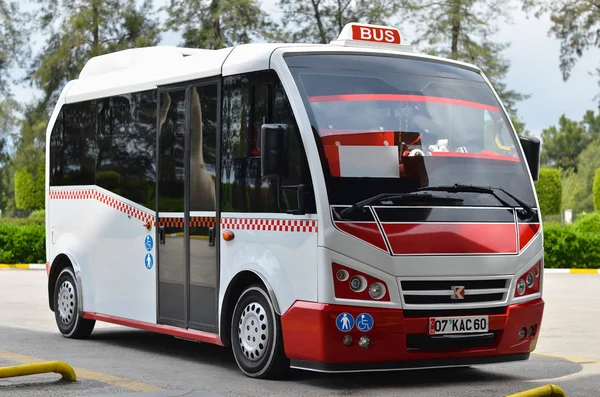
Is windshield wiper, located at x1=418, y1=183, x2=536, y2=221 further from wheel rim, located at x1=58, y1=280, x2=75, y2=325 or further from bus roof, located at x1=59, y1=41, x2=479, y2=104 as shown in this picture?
wheel rim, located at x1=58, y1=280, x2=75, y2=325

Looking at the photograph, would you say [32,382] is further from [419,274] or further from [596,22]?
[596,22]

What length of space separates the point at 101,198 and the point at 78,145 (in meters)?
1.02

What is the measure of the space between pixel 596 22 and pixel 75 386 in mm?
34225

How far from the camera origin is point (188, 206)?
34.9ft

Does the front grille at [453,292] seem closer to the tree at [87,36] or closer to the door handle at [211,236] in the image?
the door handle at [211,236]

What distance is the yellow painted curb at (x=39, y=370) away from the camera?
8438 millimetres

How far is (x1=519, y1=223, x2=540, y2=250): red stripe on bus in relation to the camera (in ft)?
31.2

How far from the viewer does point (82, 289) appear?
12.7 metres

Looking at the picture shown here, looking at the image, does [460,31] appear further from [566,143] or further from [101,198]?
[566,143]

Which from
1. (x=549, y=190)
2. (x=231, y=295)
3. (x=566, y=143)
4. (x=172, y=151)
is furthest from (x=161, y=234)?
(x=566, y=143)

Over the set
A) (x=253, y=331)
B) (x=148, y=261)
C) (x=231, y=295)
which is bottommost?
(x=253, y=331)

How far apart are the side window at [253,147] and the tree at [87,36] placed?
30.8m

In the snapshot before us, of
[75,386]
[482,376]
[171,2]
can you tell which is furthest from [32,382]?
[171,2]

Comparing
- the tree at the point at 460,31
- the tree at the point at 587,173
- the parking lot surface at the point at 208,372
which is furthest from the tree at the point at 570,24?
the tree at the point at 587,173
